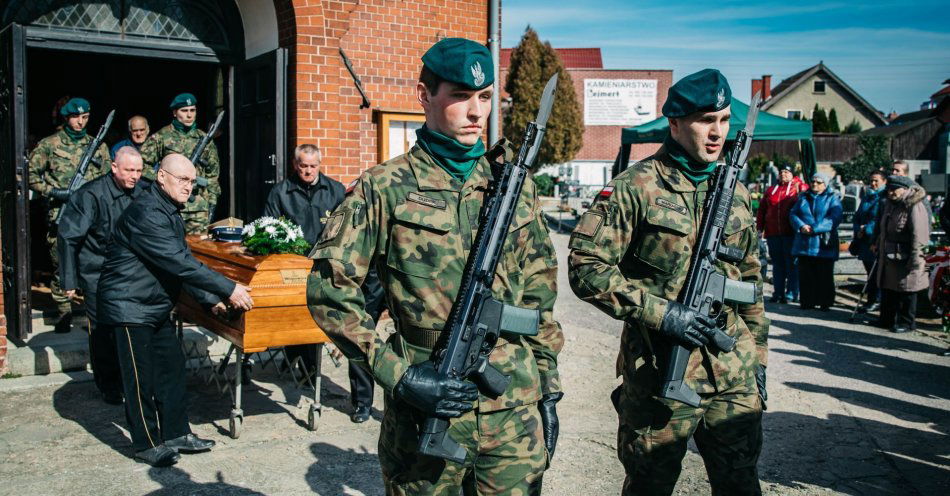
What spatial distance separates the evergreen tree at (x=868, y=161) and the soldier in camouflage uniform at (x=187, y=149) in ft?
111

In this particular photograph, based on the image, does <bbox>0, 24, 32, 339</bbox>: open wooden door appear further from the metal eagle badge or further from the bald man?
the metal eagle badge

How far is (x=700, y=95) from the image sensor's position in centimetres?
331

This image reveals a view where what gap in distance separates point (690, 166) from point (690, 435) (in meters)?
1.10

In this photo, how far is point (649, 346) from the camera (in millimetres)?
3305

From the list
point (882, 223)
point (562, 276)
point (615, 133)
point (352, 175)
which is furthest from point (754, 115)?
point (615, 133)

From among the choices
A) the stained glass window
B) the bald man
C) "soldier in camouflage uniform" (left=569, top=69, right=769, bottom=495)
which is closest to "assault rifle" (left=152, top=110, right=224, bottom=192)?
the bald man

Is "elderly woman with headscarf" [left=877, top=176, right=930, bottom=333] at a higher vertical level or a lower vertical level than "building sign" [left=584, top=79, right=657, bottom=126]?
lower

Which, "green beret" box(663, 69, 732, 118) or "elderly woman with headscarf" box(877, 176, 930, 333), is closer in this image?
"green beret" box(663, 69, 732, 118)

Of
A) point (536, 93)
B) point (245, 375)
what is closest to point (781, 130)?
point (245, 375)

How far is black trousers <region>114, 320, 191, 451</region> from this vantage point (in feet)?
16.5

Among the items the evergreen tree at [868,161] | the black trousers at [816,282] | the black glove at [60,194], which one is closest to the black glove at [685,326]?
the black glove at [60,194]

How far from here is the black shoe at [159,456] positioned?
16.3ft

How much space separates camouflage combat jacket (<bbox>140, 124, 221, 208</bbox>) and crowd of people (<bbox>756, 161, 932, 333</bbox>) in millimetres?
7625

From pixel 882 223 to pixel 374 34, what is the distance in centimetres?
641
